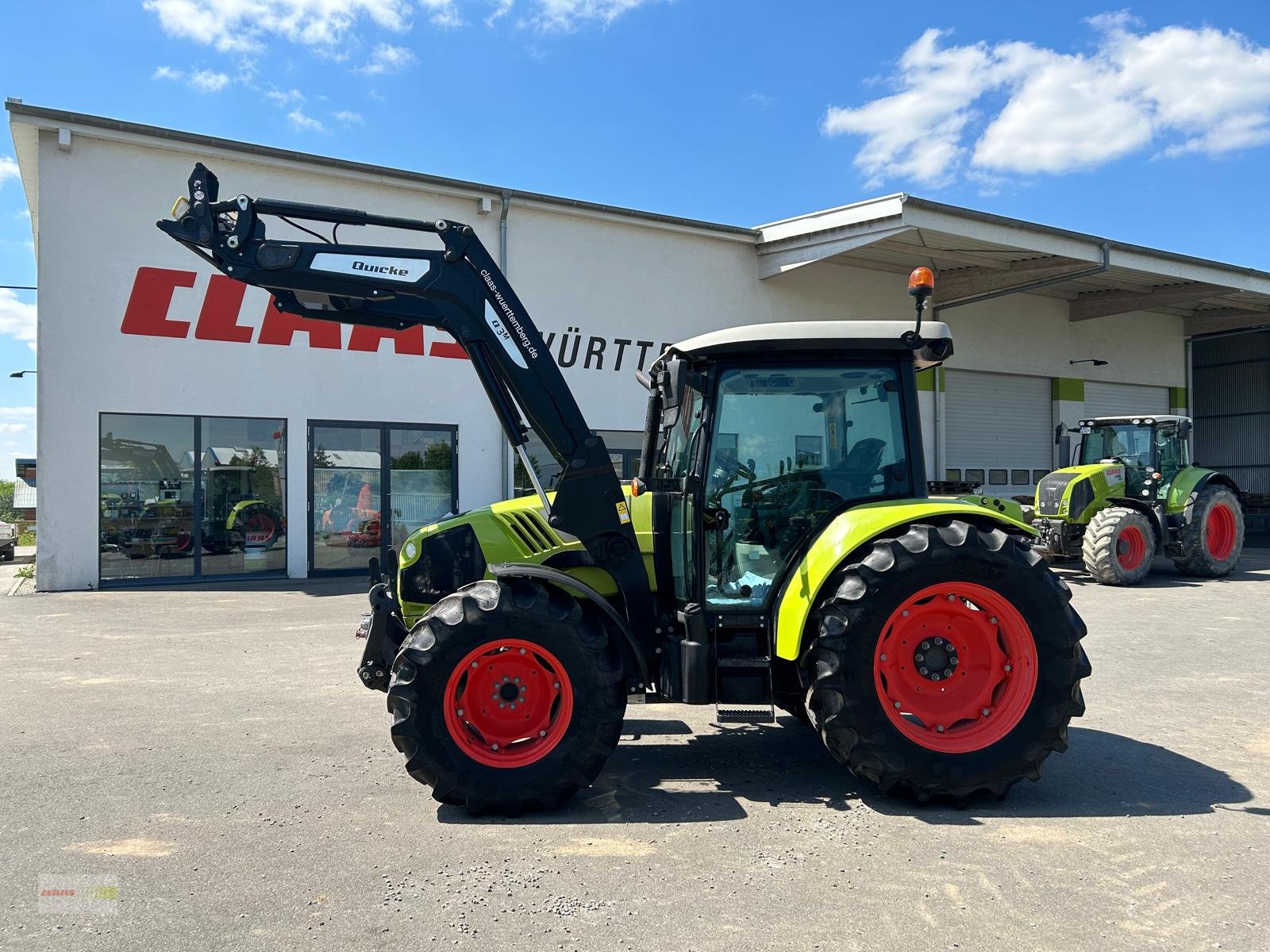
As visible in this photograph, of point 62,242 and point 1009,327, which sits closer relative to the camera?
point 62,242

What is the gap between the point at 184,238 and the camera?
4.51 meters

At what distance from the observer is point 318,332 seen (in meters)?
14.1

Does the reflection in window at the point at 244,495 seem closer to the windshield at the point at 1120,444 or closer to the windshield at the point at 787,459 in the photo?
the windshield at the point at 787,459

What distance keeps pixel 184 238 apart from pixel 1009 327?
20692 millimetres

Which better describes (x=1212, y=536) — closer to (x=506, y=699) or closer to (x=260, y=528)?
(x=506, y=699)

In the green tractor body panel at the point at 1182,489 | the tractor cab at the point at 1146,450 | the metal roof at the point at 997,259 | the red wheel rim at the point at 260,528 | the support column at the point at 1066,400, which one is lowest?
the red wheel rim at the point at 260,528

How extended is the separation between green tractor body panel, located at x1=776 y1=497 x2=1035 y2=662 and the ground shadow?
76 centimetres

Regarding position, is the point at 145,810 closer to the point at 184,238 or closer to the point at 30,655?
the point at 184,238

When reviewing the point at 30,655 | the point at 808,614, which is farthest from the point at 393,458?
the point at 808,614

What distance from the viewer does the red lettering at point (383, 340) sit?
1430 centimetres

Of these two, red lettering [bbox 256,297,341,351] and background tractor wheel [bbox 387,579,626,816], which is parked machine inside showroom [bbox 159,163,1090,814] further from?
red lettering [bbox 256,297,341,351]

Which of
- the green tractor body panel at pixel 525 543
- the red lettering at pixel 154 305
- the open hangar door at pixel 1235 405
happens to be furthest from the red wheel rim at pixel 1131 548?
the open hangar door at pixel 1235 405

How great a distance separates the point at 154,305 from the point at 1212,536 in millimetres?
16306

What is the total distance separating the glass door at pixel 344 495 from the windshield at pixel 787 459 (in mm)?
10719
